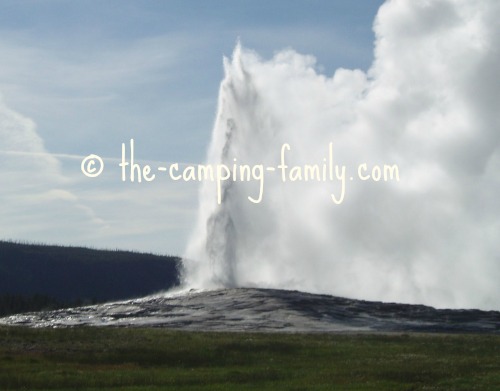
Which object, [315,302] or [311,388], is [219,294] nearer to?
[315,302]

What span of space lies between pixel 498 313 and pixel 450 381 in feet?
191

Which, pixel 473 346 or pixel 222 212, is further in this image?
pixel 222 212

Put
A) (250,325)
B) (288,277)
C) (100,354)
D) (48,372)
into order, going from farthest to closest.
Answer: (288,277) < (250,325) < (100,354) < (48,372)

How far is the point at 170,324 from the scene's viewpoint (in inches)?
2980

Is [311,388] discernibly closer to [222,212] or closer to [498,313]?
[498,313]

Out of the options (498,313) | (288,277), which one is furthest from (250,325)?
(288,277)

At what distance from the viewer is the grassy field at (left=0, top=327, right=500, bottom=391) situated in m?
34.6

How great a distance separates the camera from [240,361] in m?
43.9

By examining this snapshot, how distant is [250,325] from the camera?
73.8m

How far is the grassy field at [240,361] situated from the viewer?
114 ft

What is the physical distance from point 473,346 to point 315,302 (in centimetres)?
3606

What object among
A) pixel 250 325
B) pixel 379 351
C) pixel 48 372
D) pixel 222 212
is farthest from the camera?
pixel 222 212

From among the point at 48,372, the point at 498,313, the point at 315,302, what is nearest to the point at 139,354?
the point at 48,372

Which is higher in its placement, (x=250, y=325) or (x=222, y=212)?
(x=222, y=212)
